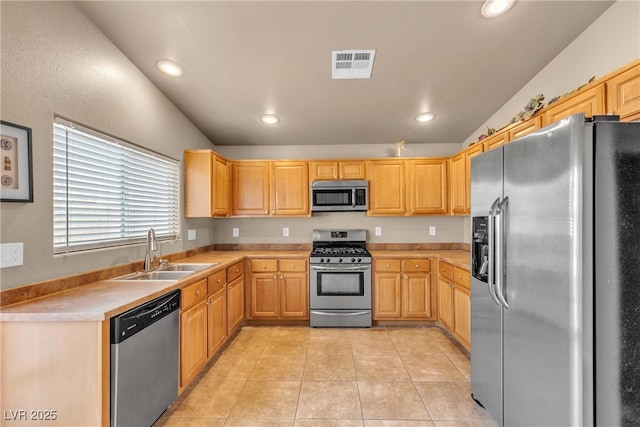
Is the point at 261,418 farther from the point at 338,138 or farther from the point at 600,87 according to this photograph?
the point at 338,138

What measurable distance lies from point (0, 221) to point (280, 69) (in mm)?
2168

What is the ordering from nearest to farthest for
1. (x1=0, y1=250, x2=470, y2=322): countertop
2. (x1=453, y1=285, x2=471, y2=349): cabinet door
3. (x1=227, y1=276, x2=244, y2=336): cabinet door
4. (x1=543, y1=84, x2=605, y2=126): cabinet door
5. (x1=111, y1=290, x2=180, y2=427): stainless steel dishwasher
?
(x1=0, y1=250, x2=470, y2=322): countertop < (x1=111, y1=290, x2=180, y2=427): stainless steel dishwasher < (x1=543, y1=84, x2=605, y2=126): cabinet door < (x1=453, y1=285, x2=471, y2=349): cabinet door < (x1=227, y1=276, x2=244, y2=336): cabinet door

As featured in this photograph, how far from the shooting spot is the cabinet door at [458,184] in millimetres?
3451

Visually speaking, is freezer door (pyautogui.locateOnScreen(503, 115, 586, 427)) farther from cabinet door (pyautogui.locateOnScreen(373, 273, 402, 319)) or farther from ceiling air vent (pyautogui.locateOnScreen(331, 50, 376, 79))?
cabinet door (pyautogui.locateOnScreen(373, 273, 402, 319))

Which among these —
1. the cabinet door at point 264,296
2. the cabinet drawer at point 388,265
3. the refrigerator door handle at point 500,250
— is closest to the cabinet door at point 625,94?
the refrigerator door handle at point 500,250

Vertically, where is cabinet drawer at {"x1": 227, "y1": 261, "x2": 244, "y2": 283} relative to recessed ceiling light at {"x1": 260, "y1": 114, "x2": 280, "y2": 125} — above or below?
below

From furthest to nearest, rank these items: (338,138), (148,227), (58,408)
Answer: (338,138)
(148,227)
(58,408)

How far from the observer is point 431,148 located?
13.9 ft

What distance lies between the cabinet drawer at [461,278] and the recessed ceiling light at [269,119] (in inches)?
106

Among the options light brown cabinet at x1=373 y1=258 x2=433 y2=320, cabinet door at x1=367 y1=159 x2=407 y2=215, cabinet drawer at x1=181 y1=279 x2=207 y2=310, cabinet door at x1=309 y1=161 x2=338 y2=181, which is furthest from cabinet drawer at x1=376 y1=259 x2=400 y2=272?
cabinet drawer at x1=181 y1=279 x2=207 y2=310

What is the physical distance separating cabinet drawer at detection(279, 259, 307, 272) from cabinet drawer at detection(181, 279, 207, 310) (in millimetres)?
1280

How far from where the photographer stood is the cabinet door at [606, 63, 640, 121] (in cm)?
144

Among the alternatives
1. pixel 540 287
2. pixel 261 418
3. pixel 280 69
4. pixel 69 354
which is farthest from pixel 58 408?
pixel 280 69

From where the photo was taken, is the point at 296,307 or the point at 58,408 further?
the point at 296,307
